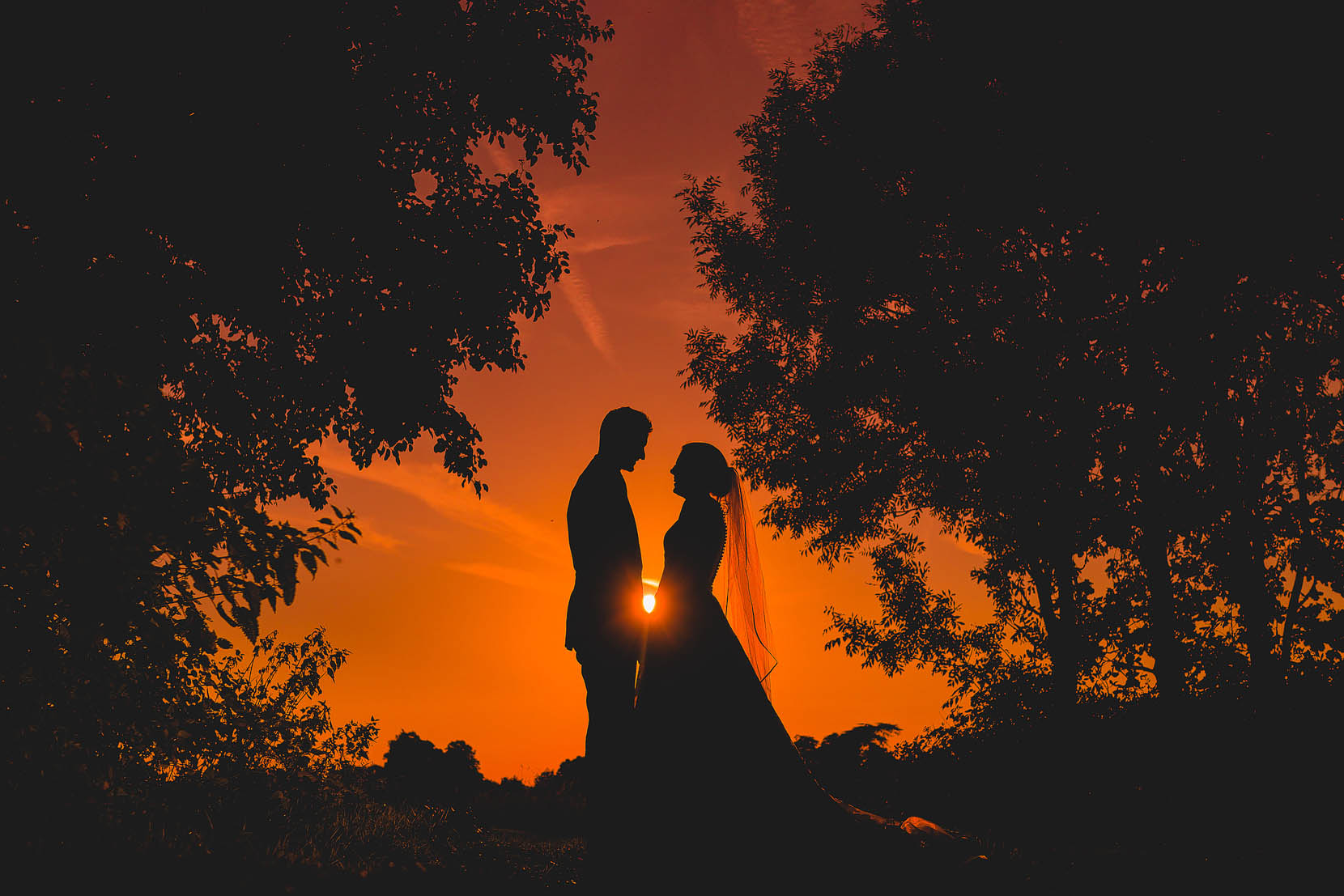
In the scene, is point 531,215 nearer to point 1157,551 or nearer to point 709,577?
point 709,577

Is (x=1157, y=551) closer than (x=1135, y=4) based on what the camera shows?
No

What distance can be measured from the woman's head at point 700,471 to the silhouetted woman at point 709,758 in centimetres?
29

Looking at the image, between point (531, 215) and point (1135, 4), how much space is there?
8.71 m

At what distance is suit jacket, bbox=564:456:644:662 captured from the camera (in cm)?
620

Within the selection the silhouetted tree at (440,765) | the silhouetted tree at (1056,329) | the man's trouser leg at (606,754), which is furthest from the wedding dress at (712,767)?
the silhouetted tree at (440,765)

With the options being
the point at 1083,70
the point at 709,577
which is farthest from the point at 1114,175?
the point at 709,577

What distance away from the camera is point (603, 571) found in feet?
20.6

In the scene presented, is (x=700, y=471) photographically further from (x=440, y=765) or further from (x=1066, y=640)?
A: (x=440, y=765)

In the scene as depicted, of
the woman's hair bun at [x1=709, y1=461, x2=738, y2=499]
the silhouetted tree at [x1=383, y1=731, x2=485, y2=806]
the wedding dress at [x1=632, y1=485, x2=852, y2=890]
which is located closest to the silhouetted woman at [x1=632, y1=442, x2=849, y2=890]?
the wedding dress at [x1=632, y1=485, x2=852, y2=890]

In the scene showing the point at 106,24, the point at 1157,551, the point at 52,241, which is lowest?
the point at 1157,551

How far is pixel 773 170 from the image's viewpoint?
16500mm

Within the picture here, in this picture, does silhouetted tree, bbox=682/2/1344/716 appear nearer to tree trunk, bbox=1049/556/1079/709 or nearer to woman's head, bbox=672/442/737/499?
tree trunk, bbox=1049/556/1079/709

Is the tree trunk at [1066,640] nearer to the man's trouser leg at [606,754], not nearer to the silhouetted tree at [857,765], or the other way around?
the silhouetted tree at [857,765]

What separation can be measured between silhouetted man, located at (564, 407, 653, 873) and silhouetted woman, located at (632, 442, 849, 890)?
0.24 metres
